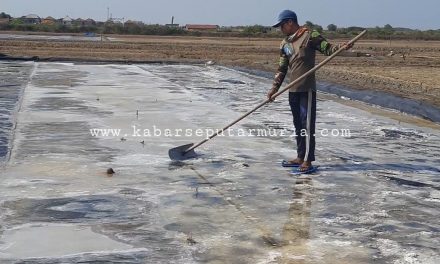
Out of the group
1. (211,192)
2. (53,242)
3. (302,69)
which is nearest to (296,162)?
(302,69)

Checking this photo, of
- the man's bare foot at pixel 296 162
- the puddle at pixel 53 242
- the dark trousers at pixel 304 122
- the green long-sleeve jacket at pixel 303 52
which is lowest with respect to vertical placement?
the puddle at pixel 53 242

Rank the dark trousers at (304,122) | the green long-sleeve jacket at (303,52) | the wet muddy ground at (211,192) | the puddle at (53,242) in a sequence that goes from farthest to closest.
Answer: the dark trousers at (304,122) → the green long-sleeve jacket at (303,52) → the wet muddy ground at (211,192) → the puddle at (53,242)

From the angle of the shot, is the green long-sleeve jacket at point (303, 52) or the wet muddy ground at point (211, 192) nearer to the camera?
the wet muddy ground at point (211, 192)

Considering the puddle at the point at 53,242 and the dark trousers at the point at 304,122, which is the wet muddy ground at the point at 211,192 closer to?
the puddle at the point at 53,242

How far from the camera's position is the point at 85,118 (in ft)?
32.0

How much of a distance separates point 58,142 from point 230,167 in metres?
2.31

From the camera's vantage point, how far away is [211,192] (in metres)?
5.67

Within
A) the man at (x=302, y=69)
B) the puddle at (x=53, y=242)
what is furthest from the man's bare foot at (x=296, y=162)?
the puddle at (x=53, y=242)

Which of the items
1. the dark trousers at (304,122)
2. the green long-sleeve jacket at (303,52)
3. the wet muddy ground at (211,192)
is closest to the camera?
the wet muddy ground at (211,192)

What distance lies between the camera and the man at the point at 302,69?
256 inches

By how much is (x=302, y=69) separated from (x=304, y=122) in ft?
1.77

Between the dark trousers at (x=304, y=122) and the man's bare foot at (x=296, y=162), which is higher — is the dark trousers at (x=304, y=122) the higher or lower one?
the higher one

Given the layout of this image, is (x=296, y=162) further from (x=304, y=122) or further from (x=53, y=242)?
(x=53, y=242)

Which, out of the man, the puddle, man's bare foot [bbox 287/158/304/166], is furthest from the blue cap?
the puddle
